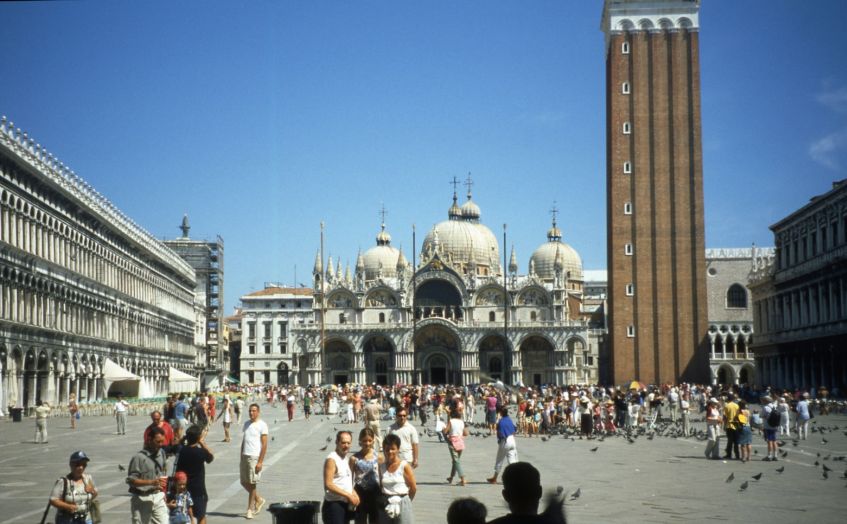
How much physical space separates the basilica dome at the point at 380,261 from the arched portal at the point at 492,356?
57.1 ft

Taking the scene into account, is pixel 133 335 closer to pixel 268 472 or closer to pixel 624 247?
pixel 624 247

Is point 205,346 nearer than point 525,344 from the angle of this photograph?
No

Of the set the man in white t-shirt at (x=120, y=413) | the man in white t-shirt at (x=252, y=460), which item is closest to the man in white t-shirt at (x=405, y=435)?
the man in white t-shirt at (x=252, y=460)

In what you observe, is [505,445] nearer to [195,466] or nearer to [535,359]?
[195,466]

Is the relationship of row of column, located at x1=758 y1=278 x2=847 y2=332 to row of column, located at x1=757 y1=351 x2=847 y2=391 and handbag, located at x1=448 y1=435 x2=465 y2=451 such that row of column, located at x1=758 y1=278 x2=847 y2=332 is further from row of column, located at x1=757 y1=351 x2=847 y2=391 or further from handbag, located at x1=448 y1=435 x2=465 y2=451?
handbag, located at x1=448 y1=435 x2=465 y2=451

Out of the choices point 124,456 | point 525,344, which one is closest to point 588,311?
point 525,344

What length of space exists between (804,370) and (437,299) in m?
38.1

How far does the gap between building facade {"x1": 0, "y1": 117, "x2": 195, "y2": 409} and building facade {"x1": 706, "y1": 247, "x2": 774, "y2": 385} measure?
140ft

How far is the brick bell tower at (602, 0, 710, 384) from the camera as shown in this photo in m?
61.6

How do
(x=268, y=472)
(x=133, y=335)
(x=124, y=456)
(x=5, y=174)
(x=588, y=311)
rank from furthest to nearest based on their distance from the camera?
(x=588, y=311) < (x=133, y=335) < (x=5, y=174) < (x=124, y=456) < (x=268, y=472)

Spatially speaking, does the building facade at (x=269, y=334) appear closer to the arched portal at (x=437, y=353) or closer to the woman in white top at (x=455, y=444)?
the arched portal at (x=437, y=353)

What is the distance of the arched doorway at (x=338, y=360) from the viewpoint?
8706cm

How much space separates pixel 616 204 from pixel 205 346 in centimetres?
4714

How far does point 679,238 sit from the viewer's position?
6175 cm
